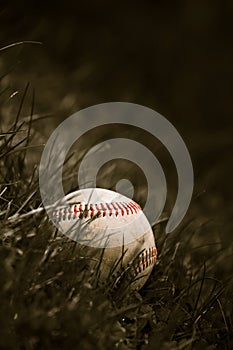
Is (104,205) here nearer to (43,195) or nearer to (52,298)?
(43,195)

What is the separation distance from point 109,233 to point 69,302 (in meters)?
0.32

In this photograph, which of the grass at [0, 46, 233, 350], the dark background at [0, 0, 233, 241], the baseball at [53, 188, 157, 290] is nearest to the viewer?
the grass at [0, 46, 233, 350]

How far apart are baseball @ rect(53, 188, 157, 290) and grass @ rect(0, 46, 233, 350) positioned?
0.13ft

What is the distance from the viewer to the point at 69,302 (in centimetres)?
139

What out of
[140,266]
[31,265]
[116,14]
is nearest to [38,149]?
[140,266]

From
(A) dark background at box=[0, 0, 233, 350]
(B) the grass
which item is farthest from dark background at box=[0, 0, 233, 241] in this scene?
(B) the grass

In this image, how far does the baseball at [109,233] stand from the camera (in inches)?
62.9

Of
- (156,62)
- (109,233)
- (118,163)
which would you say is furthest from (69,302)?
(156,62)

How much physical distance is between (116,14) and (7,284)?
5.74 meters

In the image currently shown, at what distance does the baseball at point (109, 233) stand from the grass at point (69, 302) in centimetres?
4

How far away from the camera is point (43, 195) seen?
1.74m

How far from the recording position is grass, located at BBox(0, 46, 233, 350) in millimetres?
1280

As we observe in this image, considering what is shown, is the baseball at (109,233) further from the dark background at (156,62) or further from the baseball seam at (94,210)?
the dark background at (156,62)

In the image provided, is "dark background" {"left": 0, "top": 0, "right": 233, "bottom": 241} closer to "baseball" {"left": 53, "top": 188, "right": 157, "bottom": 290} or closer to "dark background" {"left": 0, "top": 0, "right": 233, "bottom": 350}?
"dark background" {"left": 0, "top": 0, "right": 233, "bottom": 350}
